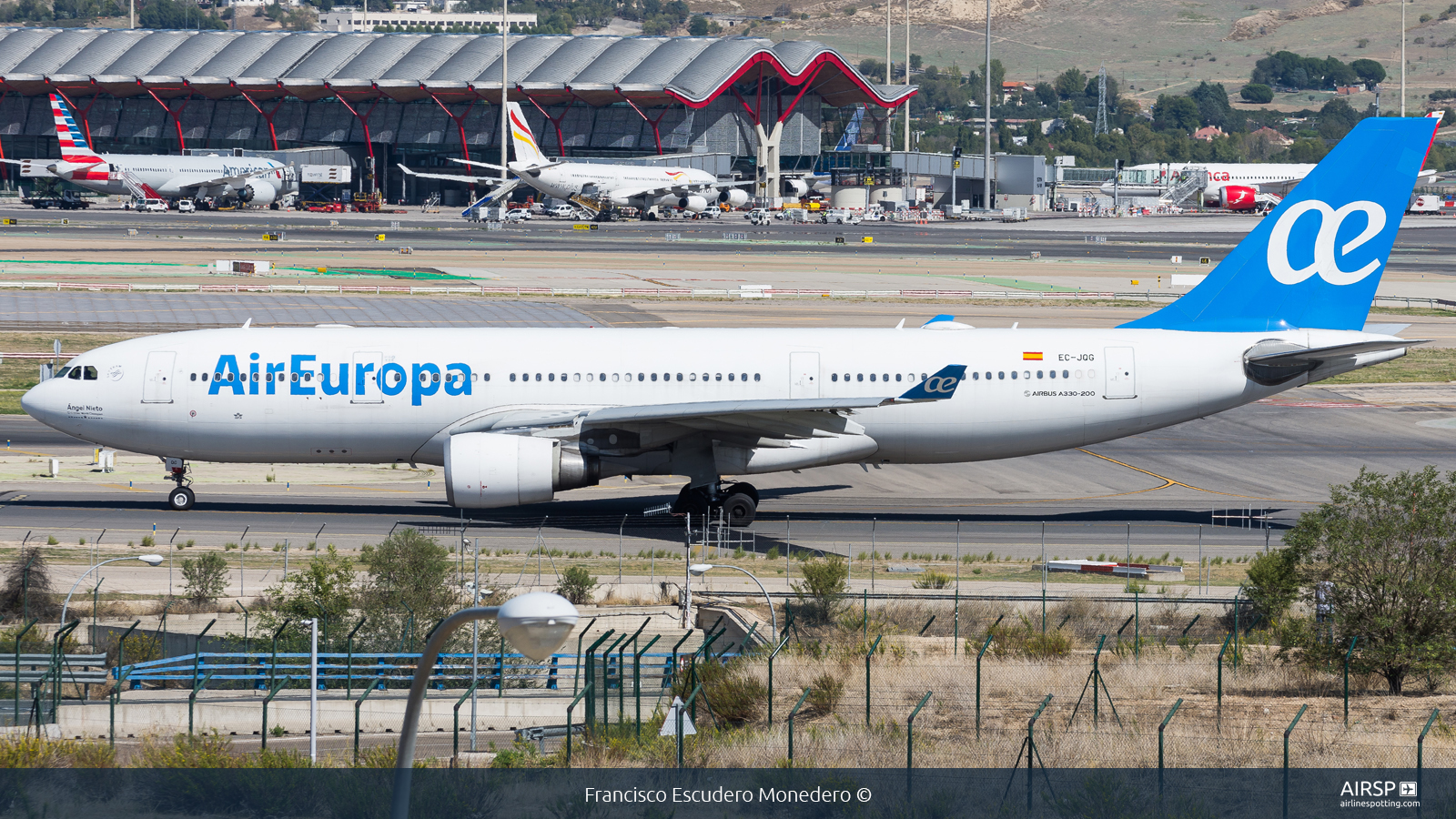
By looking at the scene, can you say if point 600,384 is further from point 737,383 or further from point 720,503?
point 720,503

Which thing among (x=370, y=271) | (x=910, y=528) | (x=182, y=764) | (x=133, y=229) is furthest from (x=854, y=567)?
(x=133, y=229)

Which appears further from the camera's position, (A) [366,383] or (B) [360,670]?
(A) [366,383]

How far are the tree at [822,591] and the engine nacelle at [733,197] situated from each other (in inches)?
5865

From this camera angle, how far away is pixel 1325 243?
41844 millimetres

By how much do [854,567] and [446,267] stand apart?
76.9m

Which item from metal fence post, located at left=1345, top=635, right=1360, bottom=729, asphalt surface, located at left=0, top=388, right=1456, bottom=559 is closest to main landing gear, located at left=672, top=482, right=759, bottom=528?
asphalt surface, located at left=0, top=388, right=1456, bottom=559

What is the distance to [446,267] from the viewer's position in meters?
108

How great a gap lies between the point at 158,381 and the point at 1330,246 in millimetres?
32068

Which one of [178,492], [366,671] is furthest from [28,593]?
[178,492]

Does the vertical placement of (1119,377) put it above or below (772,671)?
above

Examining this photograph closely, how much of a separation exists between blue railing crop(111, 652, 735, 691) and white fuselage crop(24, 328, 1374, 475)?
11.2 m

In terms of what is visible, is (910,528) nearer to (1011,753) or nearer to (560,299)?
(1011,753)

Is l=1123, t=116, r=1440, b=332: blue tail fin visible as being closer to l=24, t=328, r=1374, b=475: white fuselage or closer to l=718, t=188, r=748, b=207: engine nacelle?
l=24, t=328, r=1374, b=475: white fuselage

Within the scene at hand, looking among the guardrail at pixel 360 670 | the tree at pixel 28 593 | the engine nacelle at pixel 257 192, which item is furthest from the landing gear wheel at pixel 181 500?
the engine nacelle at pixel 257 192
